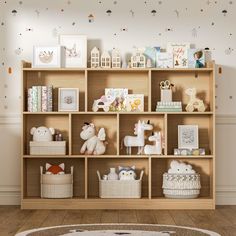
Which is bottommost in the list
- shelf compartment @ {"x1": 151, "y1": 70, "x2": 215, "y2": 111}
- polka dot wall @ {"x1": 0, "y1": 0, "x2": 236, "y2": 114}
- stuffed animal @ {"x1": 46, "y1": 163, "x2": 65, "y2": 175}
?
stuffed animal @ {"x1": 46, "y1": 163, "x2": 65, "y2": 175}

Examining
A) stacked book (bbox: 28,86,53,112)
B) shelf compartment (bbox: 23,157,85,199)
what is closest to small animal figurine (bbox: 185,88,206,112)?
shelf compartment (bbox: 23,157,85,199)

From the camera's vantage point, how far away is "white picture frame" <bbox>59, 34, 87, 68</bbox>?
5297 mm

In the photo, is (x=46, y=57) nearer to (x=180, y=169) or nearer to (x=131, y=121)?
(x=131, y=121)

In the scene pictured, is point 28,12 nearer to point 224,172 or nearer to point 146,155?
point 146,155

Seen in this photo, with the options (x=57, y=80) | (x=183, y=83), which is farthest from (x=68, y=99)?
(x=183, y=83)

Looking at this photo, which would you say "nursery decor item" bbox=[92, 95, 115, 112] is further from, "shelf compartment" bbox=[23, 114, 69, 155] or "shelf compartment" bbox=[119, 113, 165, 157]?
"shelf compartment" bbox=[23, 114, 69, 155]

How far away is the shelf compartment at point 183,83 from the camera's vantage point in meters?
5.41

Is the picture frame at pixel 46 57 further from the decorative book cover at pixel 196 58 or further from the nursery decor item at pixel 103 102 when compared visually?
the decorative book cover at pixel 196 58

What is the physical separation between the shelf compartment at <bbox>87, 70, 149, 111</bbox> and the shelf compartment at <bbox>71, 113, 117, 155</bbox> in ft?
0.39

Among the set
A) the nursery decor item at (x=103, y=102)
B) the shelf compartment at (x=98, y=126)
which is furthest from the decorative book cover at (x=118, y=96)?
the shelf compartment at (x=98, y=126)

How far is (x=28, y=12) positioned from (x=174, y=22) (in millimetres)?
1182

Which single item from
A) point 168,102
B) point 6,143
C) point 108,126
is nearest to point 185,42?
point 168,102

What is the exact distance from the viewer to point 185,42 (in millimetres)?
5395

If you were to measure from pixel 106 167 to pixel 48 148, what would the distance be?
51 centimetres
